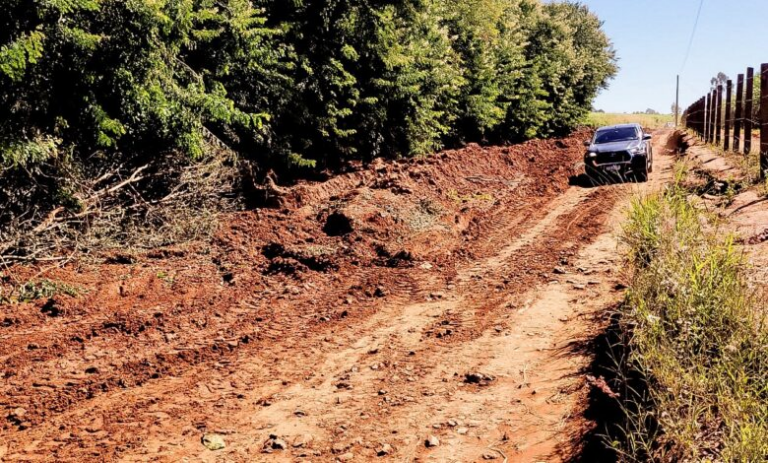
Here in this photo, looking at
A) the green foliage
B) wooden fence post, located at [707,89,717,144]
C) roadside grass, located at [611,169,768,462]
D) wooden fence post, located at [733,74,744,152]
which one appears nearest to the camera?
roadside grass, located at [611,169,768,462]

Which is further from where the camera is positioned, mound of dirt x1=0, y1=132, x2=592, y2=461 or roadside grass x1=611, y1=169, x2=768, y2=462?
mound of dirt x1=0, y1=132, x2=592, y2=461

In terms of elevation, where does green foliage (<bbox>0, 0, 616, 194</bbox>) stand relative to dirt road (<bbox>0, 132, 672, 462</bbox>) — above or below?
above

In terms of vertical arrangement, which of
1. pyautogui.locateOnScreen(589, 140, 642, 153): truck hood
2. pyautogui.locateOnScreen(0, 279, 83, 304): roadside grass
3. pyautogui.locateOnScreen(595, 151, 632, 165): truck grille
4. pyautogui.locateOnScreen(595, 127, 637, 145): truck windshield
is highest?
pyautogui.locateOnScreen(595, 127, 637, 145): truck windshield

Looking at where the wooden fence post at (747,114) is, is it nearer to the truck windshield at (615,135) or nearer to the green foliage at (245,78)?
the truck windshield at (615,135)

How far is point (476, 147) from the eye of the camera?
67.1 feet

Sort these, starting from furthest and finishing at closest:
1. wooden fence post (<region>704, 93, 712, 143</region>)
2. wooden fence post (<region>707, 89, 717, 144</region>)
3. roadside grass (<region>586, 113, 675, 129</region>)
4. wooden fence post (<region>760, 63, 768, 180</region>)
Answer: roadside grass (<region>586, 113, 675, 129</region>)
wooden fence post (<region>704, 93, 712, 143</region>)
wooden fence post (<region>707, 89, 717, 144</region>)
wooden fence post (<region>760, 63, 768, 180</region>)

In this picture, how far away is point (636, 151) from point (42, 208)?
1363 cm

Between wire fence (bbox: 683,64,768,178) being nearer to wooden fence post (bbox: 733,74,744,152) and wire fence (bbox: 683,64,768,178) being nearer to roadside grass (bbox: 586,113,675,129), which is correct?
wooden fence post (bbox: 733,74,744,152)

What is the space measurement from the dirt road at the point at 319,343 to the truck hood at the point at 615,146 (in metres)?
4.86

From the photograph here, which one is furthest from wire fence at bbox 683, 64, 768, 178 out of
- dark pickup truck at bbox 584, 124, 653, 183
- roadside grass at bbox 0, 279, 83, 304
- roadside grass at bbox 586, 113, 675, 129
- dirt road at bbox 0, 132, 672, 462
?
roadside grass at bbox 586, 113, 675, 129

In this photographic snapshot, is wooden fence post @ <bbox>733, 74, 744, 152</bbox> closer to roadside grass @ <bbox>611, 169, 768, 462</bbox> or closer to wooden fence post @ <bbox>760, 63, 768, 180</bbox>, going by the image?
wooden fence post @ <bbox>760, 63, 768, 180</bbox>

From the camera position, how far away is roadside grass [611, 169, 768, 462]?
292 centimetres

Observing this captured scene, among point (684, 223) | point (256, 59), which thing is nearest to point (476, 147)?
point (256, 59)

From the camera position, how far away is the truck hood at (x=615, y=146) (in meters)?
14.3
